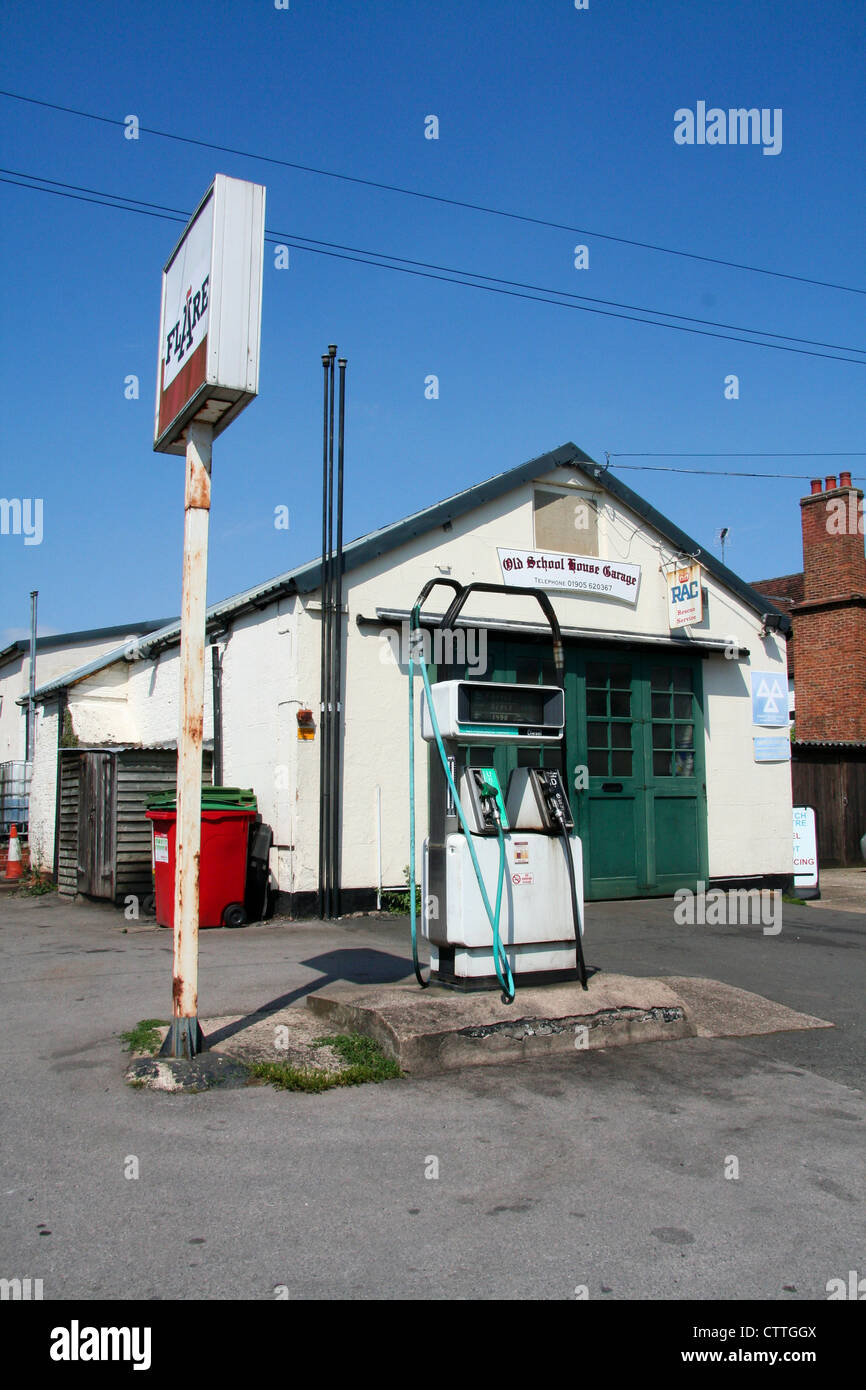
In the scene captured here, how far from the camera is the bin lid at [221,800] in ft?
35.8

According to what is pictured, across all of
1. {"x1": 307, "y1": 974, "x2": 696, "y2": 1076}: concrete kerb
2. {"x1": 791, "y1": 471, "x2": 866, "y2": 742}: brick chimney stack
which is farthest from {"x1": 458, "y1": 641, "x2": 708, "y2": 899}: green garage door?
{"x1": 791, "y1": 471, "x2": 866, "y2": 742}: brick chimney stack

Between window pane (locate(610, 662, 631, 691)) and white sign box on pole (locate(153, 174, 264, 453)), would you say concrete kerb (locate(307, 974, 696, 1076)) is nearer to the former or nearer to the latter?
white sign box on pole (locate(153, 174, 264, 453))

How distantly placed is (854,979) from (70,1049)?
6012mm

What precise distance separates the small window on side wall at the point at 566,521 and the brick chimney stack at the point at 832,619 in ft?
45.5

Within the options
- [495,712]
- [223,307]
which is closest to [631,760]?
[495,712]

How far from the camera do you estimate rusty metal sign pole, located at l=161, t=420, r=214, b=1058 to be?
5387 millimetres

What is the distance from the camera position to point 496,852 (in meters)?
6.18

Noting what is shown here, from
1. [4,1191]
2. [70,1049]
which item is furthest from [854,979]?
[4,1191]

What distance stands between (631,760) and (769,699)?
261 centimetres

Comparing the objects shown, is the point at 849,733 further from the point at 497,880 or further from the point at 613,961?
the point at 497,880

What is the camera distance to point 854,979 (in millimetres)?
8516

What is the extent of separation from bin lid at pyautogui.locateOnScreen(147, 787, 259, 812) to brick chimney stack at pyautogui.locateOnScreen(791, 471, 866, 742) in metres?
17.8

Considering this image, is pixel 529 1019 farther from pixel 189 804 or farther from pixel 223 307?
Result: pixel 223 307

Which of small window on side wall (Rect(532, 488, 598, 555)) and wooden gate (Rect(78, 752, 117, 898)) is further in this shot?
small window on side wall (Rect(532, 488, 598, 555))
